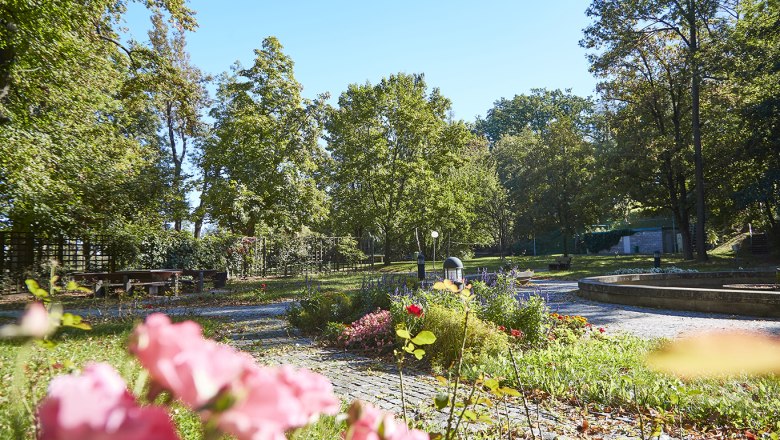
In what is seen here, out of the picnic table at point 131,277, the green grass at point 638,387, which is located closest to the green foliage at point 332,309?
the green grass at point 638,387

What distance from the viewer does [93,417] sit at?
0.35 metres

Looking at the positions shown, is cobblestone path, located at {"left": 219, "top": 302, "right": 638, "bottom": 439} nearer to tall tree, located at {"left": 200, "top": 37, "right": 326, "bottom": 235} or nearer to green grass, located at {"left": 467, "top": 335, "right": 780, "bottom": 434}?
green grass, located at {"left": 467, "top": 335, "right": 780, "bottom": 434}

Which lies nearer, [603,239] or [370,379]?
[370,379]

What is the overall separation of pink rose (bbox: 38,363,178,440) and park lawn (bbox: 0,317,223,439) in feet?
0.88

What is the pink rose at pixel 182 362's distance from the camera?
0.40 meters

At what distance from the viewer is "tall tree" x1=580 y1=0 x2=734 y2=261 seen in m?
20.8

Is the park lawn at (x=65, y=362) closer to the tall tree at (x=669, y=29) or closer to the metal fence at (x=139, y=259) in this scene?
the metal fence at (x=139, y=259)

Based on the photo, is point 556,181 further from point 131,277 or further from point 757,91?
point 131,277

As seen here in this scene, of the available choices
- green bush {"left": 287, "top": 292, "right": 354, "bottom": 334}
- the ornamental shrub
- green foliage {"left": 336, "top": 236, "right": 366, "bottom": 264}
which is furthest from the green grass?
green foliage {"left": 336, "top": 236, "right": 366, "bottom": 264}

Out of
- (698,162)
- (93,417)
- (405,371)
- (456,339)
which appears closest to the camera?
(93,417)

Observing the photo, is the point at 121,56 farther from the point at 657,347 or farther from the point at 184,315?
the point at 657,347

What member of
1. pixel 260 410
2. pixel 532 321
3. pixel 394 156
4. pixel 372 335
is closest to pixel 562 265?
pixel 394 156

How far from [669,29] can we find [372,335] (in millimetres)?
23019

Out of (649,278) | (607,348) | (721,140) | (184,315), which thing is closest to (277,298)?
(184,315)
